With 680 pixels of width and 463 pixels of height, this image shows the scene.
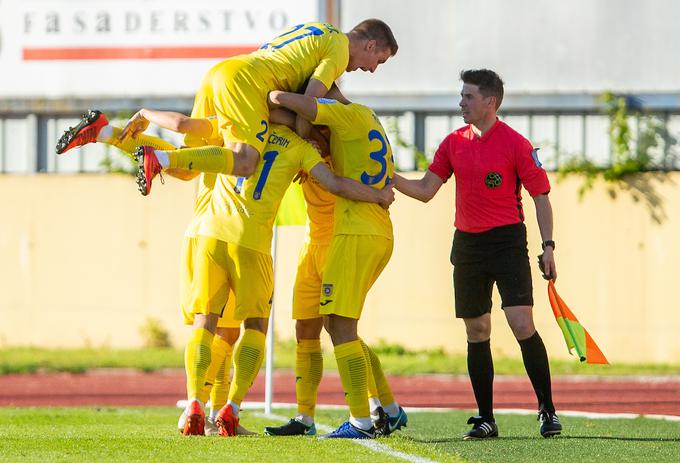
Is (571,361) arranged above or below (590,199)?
below

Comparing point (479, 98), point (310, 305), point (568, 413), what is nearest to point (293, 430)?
point (310, 305)

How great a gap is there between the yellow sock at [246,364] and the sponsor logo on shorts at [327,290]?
56cm

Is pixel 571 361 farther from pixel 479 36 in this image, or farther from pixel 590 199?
pixel 479 36

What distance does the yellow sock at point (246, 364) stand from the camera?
Result: 8.10 meters

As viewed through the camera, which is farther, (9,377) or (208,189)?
(9,377)

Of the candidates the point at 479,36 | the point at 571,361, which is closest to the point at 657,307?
the point at 571,361

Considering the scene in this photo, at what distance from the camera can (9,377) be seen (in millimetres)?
17516

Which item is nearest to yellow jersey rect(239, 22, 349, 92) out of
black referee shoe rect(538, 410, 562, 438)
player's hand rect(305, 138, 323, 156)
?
player's hand rect(305, 138, 323, 156)

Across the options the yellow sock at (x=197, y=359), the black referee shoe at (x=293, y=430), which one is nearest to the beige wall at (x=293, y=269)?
the black referee shoe at (x=293, y=430)

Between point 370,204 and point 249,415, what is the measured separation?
Result: 12.0 ft

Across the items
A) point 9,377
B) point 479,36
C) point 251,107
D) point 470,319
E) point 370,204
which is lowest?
point 9,377

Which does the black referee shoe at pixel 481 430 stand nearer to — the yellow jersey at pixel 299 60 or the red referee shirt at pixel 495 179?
the red referee shirt at pixel 495 179

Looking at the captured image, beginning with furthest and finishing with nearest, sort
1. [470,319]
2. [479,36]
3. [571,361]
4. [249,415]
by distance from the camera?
[479,36]
[571,361]
[249,415]
[470,319]

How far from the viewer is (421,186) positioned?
8.68m
